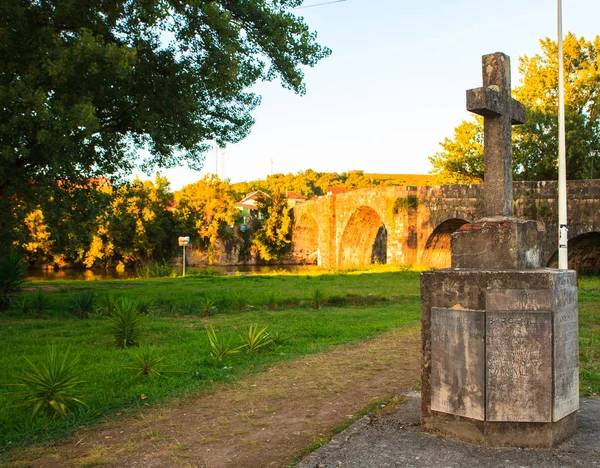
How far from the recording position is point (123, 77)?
8.74 meters

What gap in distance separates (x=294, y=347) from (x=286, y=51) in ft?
22.6

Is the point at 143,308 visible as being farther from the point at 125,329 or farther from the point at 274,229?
the point at 274,229

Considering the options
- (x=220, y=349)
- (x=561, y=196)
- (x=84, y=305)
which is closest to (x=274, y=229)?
(x=561, y=196)

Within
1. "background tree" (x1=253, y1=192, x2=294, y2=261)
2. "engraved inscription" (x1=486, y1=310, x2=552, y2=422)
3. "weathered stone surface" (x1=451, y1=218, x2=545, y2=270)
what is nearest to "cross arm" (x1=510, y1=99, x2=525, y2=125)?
"weathered stone surface" (x1=451, y1=218, x2=545, y2=270)

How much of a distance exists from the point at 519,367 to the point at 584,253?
19.7m

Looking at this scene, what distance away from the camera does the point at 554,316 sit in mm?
3695

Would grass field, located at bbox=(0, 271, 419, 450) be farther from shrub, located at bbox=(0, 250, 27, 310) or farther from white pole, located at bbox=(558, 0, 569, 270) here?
white pole, located at bbox=(558, 0, 569, 270)

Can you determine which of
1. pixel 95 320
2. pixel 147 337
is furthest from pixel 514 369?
pixel 95 320

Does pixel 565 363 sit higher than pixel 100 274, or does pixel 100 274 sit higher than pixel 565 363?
pixel 565 363

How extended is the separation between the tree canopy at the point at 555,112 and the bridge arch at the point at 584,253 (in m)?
6.62

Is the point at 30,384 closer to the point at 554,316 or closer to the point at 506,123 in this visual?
the point at 554,316

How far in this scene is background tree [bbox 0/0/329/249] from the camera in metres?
8.61

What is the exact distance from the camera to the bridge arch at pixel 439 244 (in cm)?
2491

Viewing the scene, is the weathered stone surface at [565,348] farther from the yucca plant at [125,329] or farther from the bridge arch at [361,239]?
the bridge arch at [361,239]
